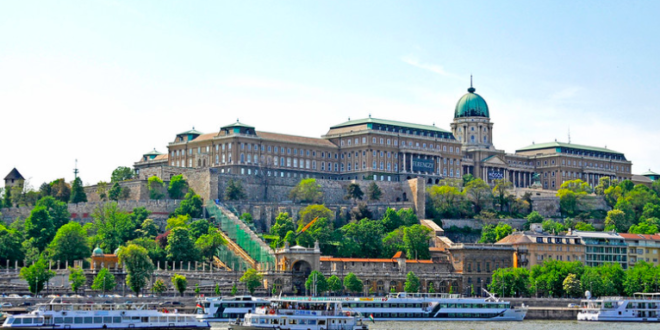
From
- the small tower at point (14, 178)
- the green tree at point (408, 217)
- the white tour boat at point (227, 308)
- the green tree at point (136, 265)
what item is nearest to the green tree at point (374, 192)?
the green tree at point (408, 217)

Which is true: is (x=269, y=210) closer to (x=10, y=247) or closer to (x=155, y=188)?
(x=155, y=188)

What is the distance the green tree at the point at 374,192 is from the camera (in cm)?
16440

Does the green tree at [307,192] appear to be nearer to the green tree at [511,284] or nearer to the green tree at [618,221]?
the green tree at [618,221]

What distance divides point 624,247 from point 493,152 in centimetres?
5228

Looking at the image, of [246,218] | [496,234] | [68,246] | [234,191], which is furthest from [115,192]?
[496,234]

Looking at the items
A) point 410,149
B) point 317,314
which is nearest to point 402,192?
point 410,149

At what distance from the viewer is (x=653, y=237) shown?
148m

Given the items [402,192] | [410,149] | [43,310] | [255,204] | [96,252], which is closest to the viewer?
[43,310]

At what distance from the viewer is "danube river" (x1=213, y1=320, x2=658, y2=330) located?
100856 millimetres

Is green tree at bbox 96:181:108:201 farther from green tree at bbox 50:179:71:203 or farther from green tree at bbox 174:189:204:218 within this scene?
green tree at bbox 174:189:204:218

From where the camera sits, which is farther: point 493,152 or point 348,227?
point 493,152

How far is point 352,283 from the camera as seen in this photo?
411ft

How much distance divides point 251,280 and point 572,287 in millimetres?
31306

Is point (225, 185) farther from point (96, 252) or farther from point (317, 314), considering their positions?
point (317, 314)
